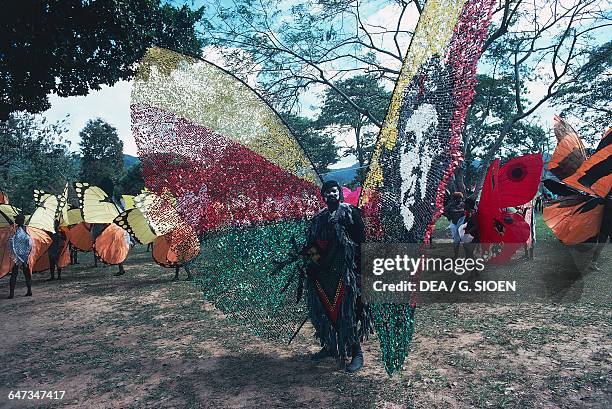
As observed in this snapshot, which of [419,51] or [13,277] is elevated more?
[419,51]

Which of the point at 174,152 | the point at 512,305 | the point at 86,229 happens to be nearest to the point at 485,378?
the point at 512,305

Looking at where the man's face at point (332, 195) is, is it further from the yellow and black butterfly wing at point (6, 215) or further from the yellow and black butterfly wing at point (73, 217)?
the yellow and black butterfly wing at point (73, 217)

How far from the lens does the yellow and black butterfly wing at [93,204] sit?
9211mm

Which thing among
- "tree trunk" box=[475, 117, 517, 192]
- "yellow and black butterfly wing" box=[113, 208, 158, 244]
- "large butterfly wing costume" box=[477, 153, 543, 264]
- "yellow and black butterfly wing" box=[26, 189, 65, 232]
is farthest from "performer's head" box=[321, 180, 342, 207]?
"tree trunk" box=[475, 117, 517, 192]

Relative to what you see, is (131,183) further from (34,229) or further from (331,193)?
(331,193)

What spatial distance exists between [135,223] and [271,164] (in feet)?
19.6

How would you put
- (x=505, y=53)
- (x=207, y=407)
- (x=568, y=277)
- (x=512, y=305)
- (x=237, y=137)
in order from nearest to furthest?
(x=207, y=407)
(x=237, y=137)
(x=512, y=305)
(x=568, y=277)
(x=505, y=53)

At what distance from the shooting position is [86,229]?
34.5ft

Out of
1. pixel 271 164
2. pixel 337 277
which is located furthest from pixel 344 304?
pixel 271 164

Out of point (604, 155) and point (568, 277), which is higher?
point (604, 155)

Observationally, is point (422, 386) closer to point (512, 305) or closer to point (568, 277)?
point (512, 305)

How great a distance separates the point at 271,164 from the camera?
3480 mm

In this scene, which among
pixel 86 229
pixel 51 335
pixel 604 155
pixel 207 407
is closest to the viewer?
pixel 207 407

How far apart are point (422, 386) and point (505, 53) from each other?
46.2 feet
